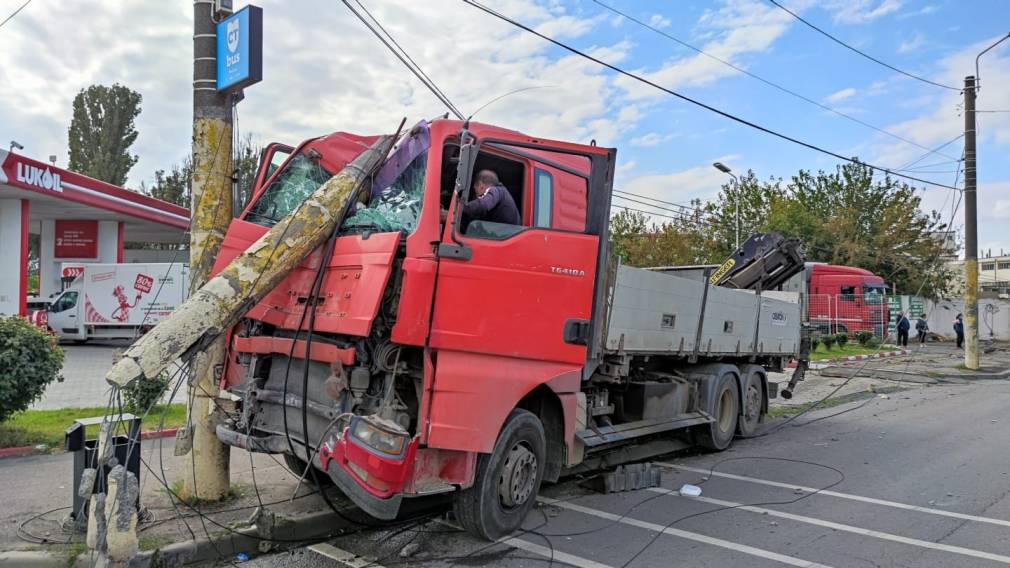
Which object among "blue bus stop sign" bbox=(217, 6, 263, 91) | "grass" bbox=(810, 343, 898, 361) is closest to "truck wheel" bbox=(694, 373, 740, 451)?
"blue bus stop sign" bbox=(217, 6, 263, 91)

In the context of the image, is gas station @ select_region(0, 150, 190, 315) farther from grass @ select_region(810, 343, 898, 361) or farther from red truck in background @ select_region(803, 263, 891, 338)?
red truck in background @ select_region(803, 263, 891, 338)

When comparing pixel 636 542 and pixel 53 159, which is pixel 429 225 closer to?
pixel 636 542

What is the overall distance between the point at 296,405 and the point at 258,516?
32.8 inches

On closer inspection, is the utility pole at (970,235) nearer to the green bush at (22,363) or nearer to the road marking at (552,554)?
the road marking at (552,554)

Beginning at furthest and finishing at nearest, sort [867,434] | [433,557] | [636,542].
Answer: [867,434] → [636,542] → [433,557]

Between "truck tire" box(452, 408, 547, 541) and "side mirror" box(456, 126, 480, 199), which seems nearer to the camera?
"side mirror" box(456, 126, 480, 199)

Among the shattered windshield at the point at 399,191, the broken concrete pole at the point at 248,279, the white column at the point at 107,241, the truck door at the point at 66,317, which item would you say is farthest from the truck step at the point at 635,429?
the white column at the point at 107,241

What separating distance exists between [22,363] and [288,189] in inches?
151

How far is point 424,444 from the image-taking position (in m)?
4.64

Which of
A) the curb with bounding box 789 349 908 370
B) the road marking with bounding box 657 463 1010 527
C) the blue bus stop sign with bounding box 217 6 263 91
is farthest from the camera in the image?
the curb with bounding box 789 349 908 370

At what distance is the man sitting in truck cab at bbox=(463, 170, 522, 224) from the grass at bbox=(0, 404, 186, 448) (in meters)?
3.60

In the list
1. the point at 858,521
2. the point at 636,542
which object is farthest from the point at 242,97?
the point at 858,521

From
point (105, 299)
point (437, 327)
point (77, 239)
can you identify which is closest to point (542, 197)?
point (437, 327)

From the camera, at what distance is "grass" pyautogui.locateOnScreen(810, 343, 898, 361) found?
73.9 ft
